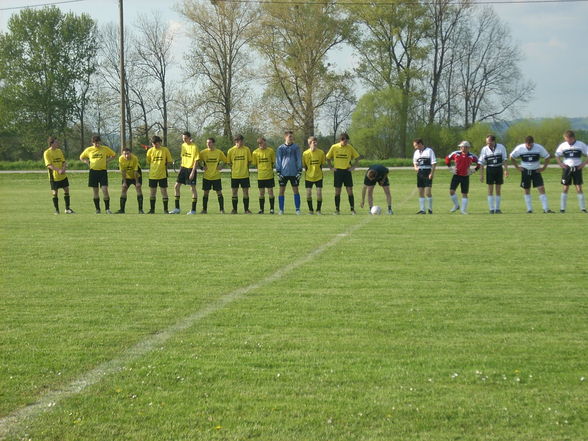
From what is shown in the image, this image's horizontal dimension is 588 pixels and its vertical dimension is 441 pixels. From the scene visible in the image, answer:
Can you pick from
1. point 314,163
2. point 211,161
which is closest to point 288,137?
point 314,163

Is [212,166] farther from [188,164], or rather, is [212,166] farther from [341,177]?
[341,177]

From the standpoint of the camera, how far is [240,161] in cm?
1964

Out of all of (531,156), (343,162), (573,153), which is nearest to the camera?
(573,153)

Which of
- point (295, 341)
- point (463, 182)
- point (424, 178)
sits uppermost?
point (424, 178)

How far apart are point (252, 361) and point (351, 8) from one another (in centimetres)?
5069

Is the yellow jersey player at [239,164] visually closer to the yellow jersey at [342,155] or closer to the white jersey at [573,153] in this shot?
the yellow jersey at [342,155]

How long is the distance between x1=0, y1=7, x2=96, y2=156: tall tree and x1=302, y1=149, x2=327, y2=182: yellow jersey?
47882 mm

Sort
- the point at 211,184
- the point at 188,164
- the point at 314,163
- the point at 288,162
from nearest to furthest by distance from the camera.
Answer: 1. the point at 288,162
2. the point at 314,163
3. the point at 211,184
4. the point at 188,164

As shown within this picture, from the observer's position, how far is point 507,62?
60562mm

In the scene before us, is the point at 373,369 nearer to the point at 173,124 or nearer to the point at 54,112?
the point at 173,124

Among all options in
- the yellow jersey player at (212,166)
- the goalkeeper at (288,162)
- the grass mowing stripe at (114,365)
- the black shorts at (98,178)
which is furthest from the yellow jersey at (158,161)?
the grass mowing stripe at (114,365)

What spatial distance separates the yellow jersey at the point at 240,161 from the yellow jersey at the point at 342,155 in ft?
6.77

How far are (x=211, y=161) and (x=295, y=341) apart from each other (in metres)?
14.3

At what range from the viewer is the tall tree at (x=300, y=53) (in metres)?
51.4
